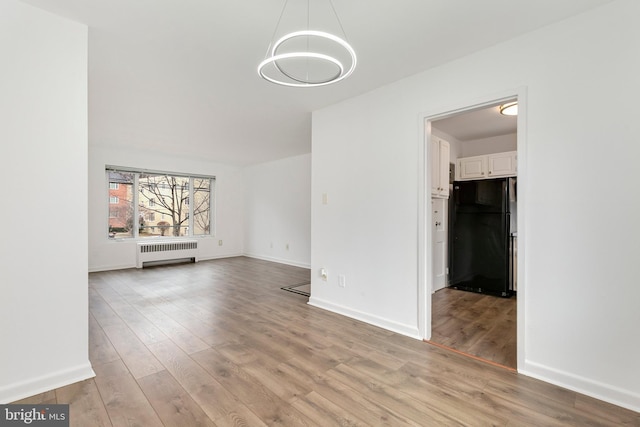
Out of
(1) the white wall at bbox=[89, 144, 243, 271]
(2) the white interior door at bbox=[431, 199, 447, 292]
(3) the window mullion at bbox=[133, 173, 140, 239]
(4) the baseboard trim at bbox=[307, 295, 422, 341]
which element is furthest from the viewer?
(3) the window mullion at bbox=[133, 173, 140, 239]

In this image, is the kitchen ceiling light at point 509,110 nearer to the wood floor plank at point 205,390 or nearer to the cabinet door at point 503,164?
the cabinet door at point 503,164

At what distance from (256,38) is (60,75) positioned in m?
1.38

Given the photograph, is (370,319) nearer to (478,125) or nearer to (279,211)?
(478,125)

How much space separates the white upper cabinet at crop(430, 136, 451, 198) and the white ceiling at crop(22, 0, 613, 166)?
1252 mm

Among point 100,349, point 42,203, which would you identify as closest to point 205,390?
point 100,349

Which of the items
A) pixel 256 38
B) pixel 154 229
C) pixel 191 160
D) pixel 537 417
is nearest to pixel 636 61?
pixel 537 417

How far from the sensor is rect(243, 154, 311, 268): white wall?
6.38m

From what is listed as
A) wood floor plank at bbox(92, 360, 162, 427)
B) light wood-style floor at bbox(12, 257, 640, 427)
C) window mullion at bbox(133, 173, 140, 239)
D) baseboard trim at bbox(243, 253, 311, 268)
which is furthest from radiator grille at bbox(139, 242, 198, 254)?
wood floor plank at bbox(92, 360, 162, 427)

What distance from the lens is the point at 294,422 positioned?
5.26 feet

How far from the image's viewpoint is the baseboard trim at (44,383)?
1758 mm

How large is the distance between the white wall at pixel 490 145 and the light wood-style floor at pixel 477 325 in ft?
7.89

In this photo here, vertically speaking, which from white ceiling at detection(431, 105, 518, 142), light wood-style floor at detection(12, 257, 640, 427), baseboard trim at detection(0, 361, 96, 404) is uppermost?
white ceiling at detection(431, 105, 518, 142)

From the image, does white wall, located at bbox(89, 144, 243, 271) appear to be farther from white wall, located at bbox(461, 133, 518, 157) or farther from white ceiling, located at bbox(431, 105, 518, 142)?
white wall, located at bbox(461, 133, 518, 157)

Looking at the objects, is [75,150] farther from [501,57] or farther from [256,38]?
[501,57]
